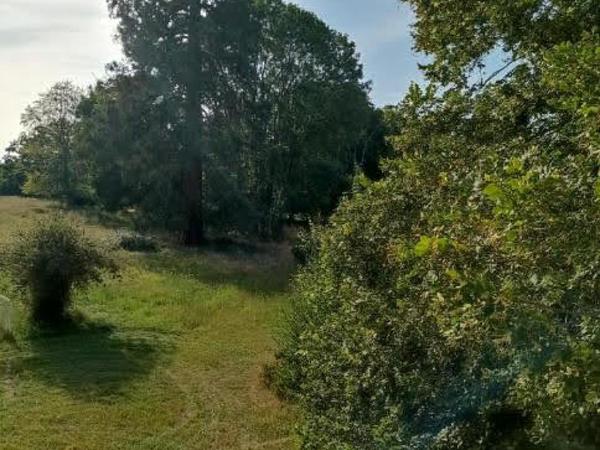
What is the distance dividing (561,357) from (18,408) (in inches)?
327

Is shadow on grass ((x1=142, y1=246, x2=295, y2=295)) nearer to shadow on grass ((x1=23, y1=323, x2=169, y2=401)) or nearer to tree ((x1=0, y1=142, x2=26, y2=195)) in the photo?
shadow on grass ((x1=23, y1=323, x2=169, y2=401))

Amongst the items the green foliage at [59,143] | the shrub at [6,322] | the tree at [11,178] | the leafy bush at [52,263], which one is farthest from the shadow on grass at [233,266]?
the tree at [11,178]

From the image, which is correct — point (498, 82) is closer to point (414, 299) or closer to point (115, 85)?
point (414, 299)

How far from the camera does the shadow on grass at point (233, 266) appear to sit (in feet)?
59.2

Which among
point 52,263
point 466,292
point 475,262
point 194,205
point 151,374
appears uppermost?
point 194,205

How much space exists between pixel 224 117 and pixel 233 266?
7.84m

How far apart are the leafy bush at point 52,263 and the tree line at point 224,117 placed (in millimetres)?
11236

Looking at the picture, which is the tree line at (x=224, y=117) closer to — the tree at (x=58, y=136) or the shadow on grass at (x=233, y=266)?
the shadow on grass at (x=233, y=266)

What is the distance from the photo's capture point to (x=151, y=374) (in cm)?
1023

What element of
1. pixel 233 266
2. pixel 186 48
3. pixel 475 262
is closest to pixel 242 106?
pixel 186 48

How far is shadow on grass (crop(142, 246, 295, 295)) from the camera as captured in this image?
18.0 metres

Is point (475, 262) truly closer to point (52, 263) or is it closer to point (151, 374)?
point (151, 374)

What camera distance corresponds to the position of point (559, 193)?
106 inches

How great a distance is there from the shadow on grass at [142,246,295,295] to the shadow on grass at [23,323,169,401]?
204 inches
